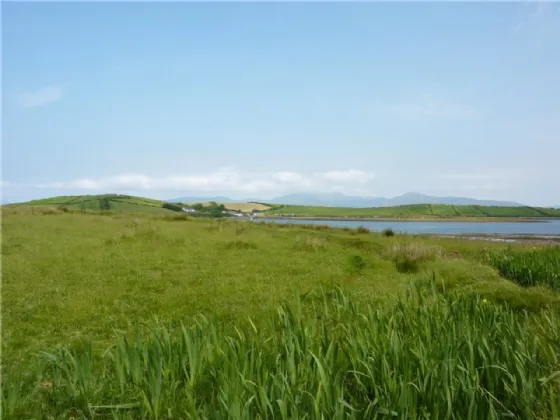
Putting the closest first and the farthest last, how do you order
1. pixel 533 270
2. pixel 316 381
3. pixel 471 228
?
pixel 316 381
pixel 533 270
pixel 471 228

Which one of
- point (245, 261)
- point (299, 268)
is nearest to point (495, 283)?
point (299, 268)

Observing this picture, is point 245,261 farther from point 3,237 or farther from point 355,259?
point 3,237

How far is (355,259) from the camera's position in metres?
17.8

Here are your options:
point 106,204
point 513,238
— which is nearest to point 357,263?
point 513,238

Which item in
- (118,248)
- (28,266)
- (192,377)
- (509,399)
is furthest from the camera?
(118,248)

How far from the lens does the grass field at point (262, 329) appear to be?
11.6 ft

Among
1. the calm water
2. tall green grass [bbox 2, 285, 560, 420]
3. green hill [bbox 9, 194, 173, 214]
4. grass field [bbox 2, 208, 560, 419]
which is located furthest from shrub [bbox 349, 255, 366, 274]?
green hill [bbox 9, 194, 173, 214]

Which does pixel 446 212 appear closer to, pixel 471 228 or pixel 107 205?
pixel 471 228

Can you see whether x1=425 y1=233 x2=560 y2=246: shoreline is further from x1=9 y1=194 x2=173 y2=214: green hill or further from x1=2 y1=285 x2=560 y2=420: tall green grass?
x1=9 y1=194 x2=173 y2=214: green hill

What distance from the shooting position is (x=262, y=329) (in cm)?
524

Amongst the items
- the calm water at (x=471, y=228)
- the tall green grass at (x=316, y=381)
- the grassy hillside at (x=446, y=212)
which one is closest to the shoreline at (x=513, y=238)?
the calm water at (x=471, y=228)

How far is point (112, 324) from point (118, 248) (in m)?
9.69

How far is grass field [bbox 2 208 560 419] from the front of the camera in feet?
11.6

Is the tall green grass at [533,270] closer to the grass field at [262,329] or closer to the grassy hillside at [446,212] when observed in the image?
the grass field at [262,329]
